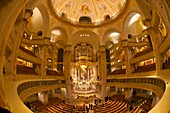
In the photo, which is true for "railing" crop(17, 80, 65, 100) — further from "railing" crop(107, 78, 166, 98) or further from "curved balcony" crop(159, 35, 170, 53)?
"curved balcony" crop(159, 35, 170, 53)

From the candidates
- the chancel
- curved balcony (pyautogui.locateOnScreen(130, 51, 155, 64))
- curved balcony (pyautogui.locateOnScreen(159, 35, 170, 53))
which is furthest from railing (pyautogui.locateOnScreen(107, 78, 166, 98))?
curved balcony (pyautogui.locateOnScreen(130, 51, 155, 64))

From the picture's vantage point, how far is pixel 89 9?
23891 mm

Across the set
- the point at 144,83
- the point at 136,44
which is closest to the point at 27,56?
the point at 144,83

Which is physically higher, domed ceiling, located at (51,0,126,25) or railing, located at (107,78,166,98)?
domed ceiling, located at (51,0,126,25)

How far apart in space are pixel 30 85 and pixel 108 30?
16.0m

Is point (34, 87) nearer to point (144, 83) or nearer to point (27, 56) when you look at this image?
point (27, 56)

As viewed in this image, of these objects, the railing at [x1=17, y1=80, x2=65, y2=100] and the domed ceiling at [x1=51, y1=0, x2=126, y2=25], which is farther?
the domed ceiling at [x1=51, y1=0, x2=126, y2=25]

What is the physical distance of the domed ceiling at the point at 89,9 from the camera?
71.7ft

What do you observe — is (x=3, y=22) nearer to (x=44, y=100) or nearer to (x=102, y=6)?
(x=44, y=100)

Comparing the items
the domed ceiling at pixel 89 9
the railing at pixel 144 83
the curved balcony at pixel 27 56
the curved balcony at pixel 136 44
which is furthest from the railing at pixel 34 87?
the curved balcony at pixel 136 44

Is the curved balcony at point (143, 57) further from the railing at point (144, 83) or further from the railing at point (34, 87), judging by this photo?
the railing at point (34, 87)

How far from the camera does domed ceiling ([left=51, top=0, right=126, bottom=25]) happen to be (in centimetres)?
2184

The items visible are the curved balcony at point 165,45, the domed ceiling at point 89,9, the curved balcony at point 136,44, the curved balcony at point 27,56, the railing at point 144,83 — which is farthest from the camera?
the domed ceiling at point 89,9

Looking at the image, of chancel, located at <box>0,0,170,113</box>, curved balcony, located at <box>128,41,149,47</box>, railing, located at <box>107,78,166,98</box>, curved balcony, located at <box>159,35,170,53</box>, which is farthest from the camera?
curved balcony, located at <box>128,41,149,47</box>
